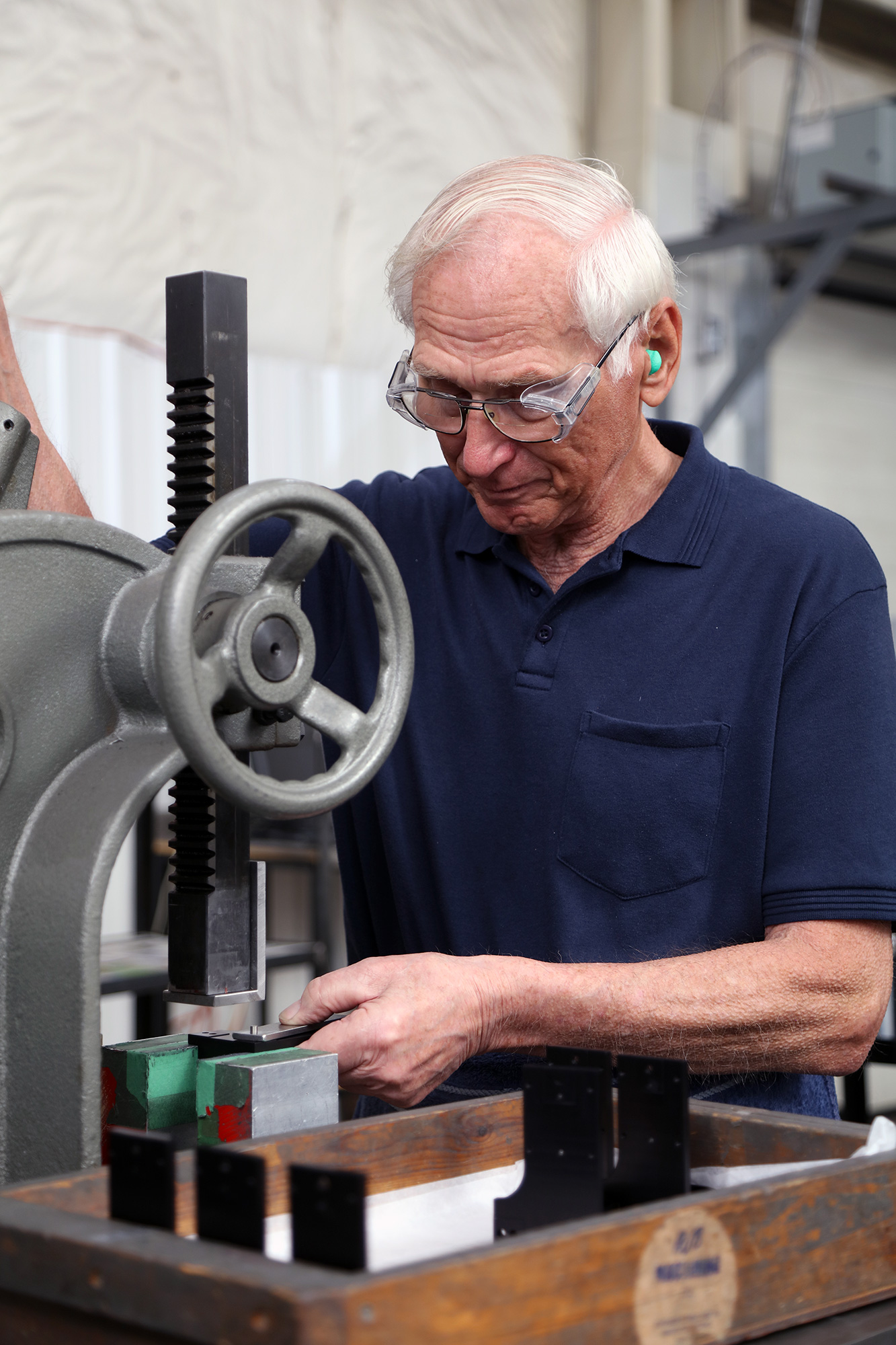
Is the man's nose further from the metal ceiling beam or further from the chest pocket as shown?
the metal ceiling beam

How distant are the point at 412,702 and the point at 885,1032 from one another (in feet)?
11.9

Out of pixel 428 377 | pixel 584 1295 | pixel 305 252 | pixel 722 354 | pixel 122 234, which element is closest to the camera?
pixel 584 1295

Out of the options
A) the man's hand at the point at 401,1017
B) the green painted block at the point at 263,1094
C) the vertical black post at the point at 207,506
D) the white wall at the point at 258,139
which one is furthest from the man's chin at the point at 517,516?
the white wall at the point at 258,139

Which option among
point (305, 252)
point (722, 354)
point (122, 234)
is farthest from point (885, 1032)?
point (122, 234)

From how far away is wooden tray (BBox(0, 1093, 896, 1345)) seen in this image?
63cm

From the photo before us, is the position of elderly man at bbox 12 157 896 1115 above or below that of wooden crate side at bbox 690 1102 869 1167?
above

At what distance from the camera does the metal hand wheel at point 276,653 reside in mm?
873

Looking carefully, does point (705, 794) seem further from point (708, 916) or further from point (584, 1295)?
point (584, 1295)

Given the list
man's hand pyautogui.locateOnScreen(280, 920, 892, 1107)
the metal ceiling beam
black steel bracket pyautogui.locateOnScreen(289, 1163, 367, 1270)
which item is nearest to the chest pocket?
man's hand pyautogui.locateOnScreen(280, 920, 892, 1107)

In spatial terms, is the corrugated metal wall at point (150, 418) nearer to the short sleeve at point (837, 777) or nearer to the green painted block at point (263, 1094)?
the short sleeve at point (837, 777)

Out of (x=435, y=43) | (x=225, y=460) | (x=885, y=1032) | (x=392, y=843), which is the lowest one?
(x=885, y=1032)

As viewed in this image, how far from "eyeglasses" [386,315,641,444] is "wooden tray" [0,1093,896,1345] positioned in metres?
0.70

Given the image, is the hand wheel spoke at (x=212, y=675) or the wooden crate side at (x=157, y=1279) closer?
the wooden crate side at (x=157, y=1279)

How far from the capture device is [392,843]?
1.57 m
